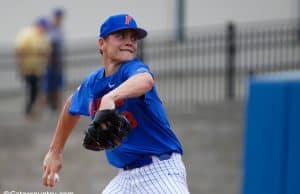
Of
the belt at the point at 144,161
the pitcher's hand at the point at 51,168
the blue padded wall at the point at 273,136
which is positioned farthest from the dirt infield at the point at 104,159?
the belt at the point at 144,161

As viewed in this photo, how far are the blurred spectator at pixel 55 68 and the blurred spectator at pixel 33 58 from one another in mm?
93

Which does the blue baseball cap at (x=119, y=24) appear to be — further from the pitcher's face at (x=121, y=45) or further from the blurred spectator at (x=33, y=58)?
the blurred spectator at (x=33, y=58)

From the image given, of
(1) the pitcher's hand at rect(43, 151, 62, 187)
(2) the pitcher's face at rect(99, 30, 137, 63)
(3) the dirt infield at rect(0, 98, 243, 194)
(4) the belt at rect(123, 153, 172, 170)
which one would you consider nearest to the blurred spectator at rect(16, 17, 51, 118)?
(3) the dirt infield at rect(0, 98, 243, 194)

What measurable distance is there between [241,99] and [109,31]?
8010 millimetres

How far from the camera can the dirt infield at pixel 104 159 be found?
12648mm

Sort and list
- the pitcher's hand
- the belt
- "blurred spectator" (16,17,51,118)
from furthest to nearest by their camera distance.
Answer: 1. "blurred spectator" (16,17,51,118)
2. the pitcher's hand
3. the belt

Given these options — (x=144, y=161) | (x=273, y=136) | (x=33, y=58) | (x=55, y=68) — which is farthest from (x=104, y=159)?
(x=144, y=161)

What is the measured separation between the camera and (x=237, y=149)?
12.7 m

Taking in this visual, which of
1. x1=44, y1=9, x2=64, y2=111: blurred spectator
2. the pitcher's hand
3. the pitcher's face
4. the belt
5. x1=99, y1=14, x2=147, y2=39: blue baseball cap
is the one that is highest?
x1=99, y1=14, x2=147, y2=39: blue baseball cap

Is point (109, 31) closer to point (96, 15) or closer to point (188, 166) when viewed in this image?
point (188, 166)

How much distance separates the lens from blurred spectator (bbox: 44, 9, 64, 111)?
13891mm

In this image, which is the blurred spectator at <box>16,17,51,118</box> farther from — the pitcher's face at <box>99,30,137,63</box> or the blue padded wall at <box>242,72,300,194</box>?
the pitcher's face at <box>99,30,137,63</box>

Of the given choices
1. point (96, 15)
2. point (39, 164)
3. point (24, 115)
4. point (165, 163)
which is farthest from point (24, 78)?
point (165, 163)

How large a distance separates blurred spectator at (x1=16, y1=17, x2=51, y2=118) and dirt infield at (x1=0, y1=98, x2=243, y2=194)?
372mm
